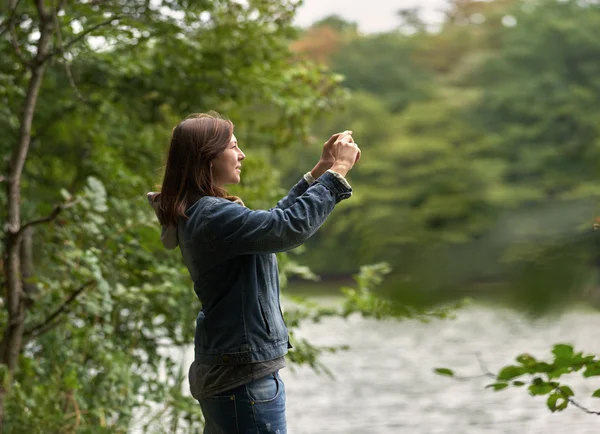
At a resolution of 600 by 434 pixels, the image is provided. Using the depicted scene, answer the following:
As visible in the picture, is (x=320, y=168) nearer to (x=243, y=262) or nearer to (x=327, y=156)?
(x=327, y=156)

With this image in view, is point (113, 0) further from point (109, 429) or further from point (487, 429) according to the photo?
point (487, 429)

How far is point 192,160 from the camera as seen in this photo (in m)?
1.76

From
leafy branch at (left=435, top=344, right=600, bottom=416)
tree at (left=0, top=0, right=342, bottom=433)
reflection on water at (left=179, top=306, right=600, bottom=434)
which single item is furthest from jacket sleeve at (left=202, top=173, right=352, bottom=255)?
reflection on water at (left=179, top=306, right=600, bottom=434)

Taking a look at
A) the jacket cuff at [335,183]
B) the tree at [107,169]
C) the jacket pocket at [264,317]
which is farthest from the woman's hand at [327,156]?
the tree at [107,169]

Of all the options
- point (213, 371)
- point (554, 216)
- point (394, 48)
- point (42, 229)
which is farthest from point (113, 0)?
point (394, 48)

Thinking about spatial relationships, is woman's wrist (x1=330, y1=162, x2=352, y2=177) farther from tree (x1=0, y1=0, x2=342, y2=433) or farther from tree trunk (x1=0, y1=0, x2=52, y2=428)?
tree trunk (x1=0, y1=0, x2=52, y2=428)

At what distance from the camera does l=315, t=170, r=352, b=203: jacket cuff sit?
5.61 ft

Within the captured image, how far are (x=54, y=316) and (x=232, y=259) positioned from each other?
1.40 metres

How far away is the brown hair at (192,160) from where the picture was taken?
1.76 m

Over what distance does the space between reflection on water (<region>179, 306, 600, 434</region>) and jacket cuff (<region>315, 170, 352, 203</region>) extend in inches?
198

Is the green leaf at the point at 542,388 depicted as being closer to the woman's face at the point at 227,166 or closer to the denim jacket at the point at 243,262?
the denim jacket at the point at 243,262

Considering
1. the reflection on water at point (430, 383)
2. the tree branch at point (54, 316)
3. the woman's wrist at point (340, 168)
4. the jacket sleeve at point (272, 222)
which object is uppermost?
the reflection on water at point (430, 383)

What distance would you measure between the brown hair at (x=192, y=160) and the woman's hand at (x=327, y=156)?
19 cm

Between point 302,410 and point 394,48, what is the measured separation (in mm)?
21392
